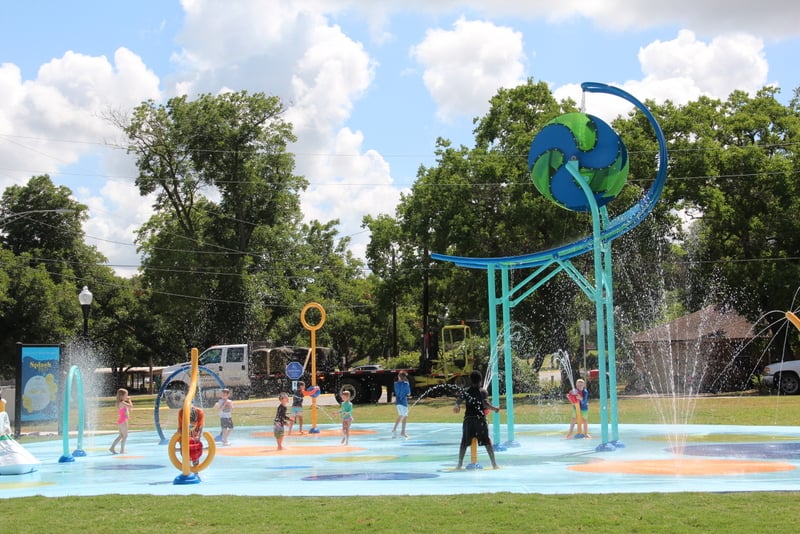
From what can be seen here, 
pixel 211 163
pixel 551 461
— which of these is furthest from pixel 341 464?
pixel 211 163

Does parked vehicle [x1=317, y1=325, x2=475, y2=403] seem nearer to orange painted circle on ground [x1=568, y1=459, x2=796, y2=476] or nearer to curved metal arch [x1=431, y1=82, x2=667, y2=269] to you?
curved metal arch [x1=431, y1=82, x2=667, y2=269]

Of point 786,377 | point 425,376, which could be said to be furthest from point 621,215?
point 786,377

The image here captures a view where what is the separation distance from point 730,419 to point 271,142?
111 feet

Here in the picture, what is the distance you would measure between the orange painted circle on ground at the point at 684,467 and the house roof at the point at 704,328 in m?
25.8

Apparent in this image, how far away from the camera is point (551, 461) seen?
1470cm

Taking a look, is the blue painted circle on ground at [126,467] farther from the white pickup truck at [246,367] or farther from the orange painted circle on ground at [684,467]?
the white pickup truck at [246,367]

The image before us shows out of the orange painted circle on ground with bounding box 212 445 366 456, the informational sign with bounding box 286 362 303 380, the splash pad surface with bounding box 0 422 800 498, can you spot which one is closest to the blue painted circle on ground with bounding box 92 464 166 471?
the splash pad surface with bounding box 0 422 800 498

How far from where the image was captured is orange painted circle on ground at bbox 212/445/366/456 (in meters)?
17.4

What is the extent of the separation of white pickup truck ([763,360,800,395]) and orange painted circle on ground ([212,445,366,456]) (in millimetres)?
20104

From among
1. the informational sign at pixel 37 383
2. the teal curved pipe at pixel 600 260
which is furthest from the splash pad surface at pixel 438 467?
the informational sign at pixel 37 383

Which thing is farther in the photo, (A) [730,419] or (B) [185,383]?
(B) [185,383]

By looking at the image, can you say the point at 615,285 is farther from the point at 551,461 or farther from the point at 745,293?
the point at 551,461

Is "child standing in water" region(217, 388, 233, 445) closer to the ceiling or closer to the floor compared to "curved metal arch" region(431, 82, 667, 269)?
closer to the floor

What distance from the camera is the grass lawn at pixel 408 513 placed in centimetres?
861
